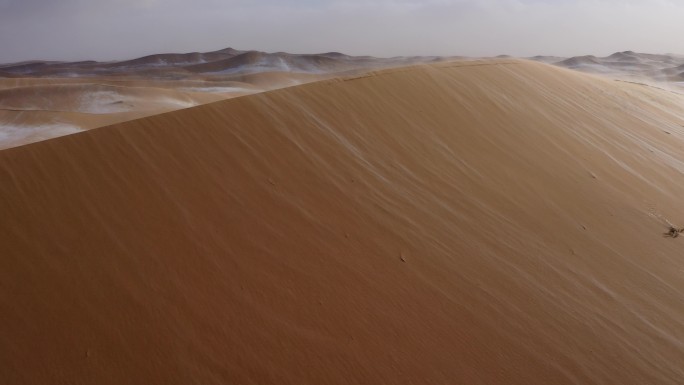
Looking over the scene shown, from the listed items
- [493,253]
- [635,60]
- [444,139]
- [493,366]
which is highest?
[635,60]

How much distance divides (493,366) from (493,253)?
3.33 ft

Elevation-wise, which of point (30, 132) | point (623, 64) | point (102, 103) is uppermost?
point (623, 64)

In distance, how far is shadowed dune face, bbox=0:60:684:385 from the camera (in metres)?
2.53

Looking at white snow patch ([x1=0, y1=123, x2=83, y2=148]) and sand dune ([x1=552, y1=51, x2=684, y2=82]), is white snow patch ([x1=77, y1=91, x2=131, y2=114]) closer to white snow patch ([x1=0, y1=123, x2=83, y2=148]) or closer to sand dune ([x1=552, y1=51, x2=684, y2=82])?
white snow patch ([x1=0, y1=123, x2=83, y2=148])

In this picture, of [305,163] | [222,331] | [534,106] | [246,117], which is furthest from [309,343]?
[534,106]

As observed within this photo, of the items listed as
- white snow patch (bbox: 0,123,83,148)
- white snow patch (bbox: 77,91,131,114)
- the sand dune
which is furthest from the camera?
the sand dune

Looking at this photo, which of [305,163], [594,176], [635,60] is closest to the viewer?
[305,163]

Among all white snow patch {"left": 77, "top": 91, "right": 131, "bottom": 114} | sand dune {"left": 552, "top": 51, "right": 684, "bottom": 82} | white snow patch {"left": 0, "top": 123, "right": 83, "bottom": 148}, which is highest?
sand dune {"left": 552, "top": 51, "right": 684, "bottom": 82}

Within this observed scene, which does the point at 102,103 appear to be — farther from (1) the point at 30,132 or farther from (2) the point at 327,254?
(2) the point at 327,254

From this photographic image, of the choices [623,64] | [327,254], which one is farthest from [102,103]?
[623,64]

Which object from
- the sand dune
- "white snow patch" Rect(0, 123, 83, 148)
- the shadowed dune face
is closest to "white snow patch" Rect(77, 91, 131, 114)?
"white snow patch" Rect(0, 123, 83, 148)

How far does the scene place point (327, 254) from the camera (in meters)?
3.20

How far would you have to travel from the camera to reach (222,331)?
2586mm

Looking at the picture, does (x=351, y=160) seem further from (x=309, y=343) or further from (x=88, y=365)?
(x=88, y=365)
